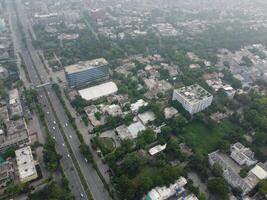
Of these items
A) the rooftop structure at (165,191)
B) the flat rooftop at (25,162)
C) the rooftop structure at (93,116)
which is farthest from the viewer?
the rooftop structure at (93,116)

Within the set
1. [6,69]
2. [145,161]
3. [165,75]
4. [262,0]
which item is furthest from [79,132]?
[262,0]

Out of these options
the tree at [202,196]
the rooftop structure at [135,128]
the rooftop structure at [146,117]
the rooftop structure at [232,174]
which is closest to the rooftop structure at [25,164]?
the rooftop structure at [135,128]

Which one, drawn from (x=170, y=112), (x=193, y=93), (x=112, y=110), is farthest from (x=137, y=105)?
(x=193, y=93)

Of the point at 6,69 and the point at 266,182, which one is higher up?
the point at 266,182

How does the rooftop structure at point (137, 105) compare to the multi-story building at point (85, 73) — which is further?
the multi-story building at point (85, 73)

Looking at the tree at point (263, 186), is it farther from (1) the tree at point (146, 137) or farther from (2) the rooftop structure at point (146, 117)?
(2) the rooftop structure at point (146, 117)

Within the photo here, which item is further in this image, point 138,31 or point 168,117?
point 138,31

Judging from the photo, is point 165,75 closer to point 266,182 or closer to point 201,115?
point 201,115
